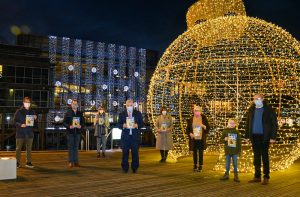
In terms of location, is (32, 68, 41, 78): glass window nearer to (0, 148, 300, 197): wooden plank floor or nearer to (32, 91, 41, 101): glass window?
(32, 91, 41, 101): glass window

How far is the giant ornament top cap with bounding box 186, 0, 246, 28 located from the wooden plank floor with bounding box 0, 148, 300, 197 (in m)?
3.78

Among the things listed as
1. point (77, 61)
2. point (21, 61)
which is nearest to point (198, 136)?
point (21, 61)

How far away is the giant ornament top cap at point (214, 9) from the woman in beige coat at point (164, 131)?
2.56 metres

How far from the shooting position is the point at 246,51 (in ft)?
28.8

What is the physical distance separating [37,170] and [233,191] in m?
4.32

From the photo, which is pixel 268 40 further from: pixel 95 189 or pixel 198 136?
pixel 95 189

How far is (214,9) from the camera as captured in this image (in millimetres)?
10102

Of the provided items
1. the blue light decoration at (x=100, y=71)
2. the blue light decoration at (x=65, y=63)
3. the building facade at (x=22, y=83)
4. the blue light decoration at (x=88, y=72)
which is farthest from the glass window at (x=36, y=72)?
the blue light decoration at (x=100, y=71)

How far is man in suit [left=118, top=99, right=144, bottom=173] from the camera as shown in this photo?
8.28 m

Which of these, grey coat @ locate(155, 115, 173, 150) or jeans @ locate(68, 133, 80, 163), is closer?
jeans @ locate(68, 133, 80, 163)

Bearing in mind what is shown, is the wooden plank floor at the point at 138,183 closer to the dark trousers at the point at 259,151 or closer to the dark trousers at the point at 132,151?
the dark trousers at the point at 132,151

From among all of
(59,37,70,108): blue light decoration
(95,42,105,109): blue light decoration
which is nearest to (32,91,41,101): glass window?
(59,37,70,108): blue light decoration

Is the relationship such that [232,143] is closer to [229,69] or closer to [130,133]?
[229,69]

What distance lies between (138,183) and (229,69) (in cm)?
339
